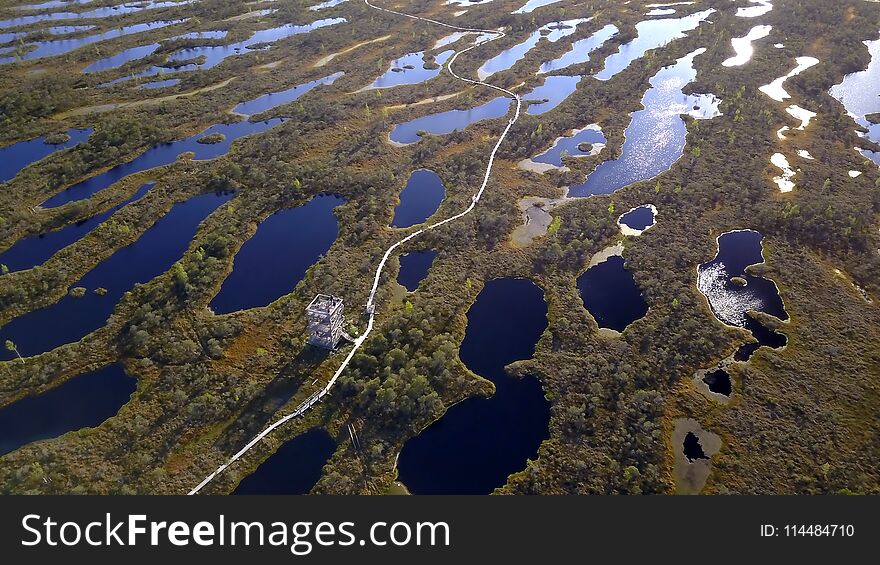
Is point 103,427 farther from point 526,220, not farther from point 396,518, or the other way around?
point 526,220

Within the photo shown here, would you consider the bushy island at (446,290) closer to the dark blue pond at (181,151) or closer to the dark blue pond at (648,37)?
the dark blue pond at (181,151)

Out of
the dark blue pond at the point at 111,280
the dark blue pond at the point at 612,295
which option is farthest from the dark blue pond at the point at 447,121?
the dark blue pond at the point at 612,295

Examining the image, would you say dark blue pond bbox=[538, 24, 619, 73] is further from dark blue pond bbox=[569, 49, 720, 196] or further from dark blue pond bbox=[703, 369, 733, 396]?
dark blue pond bbox=[703, 369, 733, 396]

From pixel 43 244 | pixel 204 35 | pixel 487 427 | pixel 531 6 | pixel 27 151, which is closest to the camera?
pixel 487 427

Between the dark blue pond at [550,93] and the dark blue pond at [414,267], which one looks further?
the dark blue pond at [550,93]

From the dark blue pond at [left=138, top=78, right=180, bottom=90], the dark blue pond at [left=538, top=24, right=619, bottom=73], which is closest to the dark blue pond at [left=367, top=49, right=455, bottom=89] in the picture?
the dark blue pond at [left=538, top=24, right=619, bottom=73]

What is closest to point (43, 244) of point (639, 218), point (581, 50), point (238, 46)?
point (639, 218)

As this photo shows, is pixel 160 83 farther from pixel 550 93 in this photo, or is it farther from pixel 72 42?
pixel 550 93
